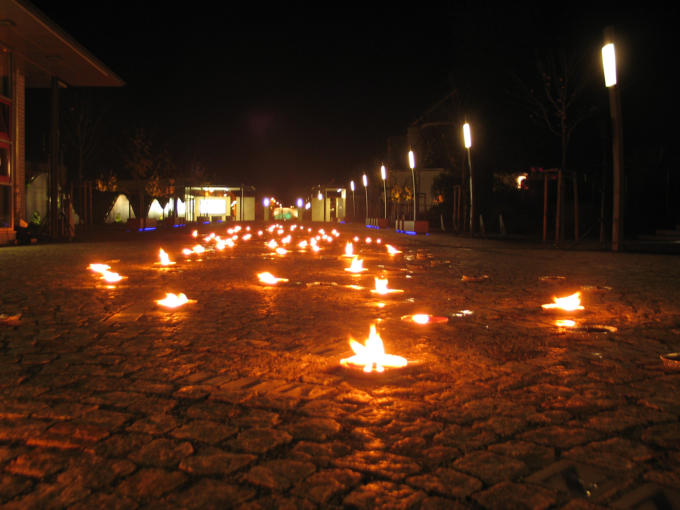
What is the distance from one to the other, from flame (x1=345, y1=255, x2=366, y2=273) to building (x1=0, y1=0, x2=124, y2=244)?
11.7 meters

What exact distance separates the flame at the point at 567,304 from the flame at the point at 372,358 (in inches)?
121

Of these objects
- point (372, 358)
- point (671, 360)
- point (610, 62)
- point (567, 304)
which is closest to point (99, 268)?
point (372, 358)

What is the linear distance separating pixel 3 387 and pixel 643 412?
13.5 feet

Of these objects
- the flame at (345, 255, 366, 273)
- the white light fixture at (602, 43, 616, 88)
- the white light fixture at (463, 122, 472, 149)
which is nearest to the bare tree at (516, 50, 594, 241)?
the white light fixture at (463, 122, 472, 149)

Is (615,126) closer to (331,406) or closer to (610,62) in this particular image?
(610,62)

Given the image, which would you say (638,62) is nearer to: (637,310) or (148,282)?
(637,310)

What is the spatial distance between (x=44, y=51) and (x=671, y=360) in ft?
72.4

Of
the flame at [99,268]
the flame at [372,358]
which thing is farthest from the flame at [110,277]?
the flame at [372,358]

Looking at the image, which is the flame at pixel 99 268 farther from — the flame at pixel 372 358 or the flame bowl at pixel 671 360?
the flame bowl at pixel 671 360

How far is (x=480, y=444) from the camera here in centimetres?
298

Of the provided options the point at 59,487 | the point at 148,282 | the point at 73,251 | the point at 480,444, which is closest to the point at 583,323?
the point at 480,444

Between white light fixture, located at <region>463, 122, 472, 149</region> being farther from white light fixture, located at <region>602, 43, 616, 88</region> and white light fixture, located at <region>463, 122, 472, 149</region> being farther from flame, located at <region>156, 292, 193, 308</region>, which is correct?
flame, located at <region>156, 292, 193, 308</region>

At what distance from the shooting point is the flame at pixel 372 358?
14.8ft

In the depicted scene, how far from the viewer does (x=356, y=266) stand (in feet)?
43.1
